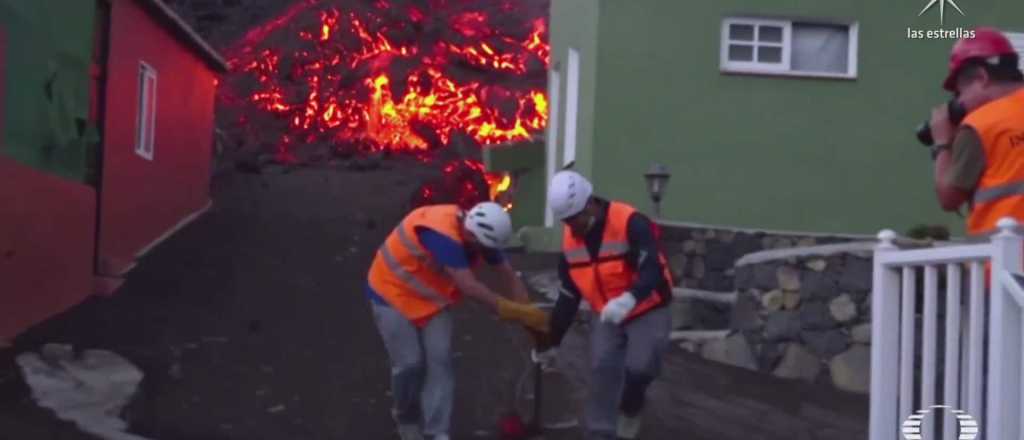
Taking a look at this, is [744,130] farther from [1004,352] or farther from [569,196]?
[1004,352]

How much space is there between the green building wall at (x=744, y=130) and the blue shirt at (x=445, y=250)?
7.63 meters

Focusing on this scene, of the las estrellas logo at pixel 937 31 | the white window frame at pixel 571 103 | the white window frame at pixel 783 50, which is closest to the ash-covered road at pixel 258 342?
the white window frame at pixel 571 103

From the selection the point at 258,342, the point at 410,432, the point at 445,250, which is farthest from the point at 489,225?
the point at 258,342

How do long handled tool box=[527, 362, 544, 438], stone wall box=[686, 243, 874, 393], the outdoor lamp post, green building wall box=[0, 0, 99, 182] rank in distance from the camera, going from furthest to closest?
the outdoor lamp post, green building wall box=[0, 0, 99, 182], stone wall box=[686, 243, 874, 393], long handled tool box=[527, 362, 544, 438]

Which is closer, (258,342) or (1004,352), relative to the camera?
(1004,352)

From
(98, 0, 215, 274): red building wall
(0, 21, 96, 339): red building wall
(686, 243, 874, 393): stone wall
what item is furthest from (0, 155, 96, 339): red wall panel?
(686, 243, 874, 393): stone wall

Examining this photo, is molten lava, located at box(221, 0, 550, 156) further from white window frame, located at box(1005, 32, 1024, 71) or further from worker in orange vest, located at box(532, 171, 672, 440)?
worker in orange vest, located at box(532, 171, 672, 440)

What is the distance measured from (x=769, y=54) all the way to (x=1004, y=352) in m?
11.4

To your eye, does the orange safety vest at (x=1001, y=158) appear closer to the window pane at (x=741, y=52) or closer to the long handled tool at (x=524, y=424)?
the long handled tool at (x=524, y=424)

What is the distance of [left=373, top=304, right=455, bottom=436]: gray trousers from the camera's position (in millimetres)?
8852

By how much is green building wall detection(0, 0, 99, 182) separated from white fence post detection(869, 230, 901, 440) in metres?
8.03

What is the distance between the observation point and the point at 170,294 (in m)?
15.3

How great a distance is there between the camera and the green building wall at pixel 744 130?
16.5m

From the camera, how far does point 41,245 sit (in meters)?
13.3
